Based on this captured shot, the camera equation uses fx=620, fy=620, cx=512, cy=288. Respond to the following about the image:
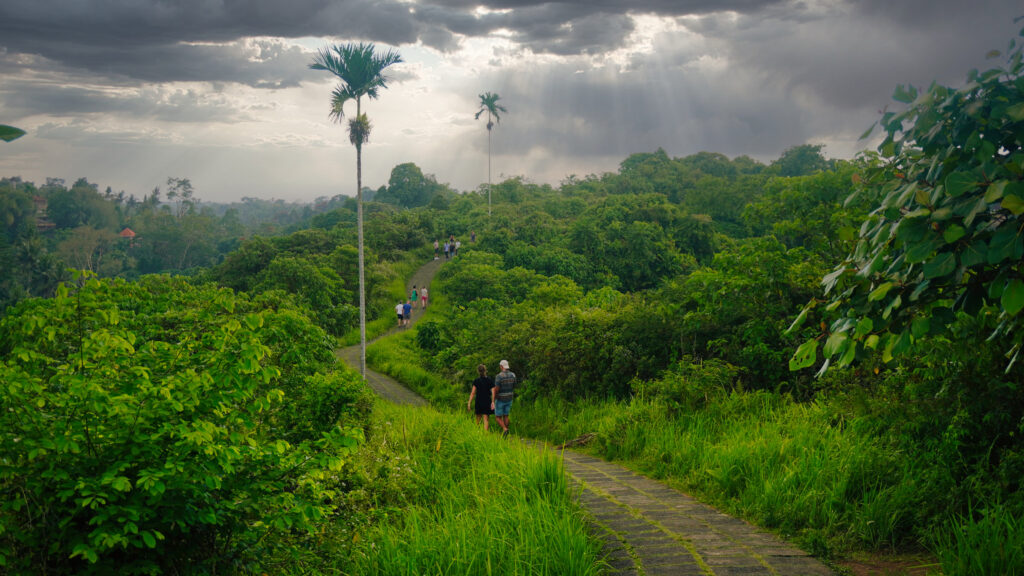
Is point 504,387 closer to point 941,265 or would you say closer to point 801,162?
point 941,265

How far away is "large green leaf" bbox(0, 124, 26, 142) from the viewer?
4.19 ft

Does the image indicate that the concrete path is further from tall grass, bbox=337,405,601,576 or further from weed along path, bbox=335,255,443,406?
weed along path, bbox=335,255,443,406

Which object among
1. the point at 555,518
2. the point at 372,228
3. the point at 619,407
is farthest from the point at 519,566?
the point at 372,228

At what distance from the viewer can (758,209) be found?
2255 centimetres

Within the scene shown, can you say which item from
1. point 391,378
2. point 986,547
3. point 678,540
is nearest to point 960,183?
point 986,547

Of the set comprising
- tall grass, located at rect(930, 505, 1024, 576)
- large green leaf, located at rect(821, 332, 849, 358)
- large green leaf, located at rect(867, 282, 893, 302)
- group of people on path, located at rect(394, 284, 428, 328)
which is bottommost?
group of people on path, located at rect(394, 284, 428, 328)

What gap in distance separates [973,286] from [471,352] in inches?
576

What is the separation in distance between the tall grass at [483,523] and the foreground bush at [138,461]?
60cm

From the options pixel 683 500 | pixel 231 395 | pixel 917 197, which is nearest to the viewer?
pixel 917 197

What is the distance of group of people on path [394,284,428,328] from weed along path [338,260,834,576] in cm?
2161

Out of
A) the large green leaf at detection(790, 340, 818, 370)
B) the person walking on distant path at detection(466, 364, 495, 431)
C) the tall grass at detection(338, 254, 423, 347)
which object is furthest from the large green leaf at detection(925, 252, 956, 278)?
the tall grass at detection(338, 254, 423, 347)

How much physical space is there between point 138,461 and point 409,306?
953 inches

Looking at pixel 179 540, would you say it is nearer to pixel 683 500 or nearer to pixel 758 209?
pixel 683 500

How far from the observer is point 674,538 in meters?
→ 4.08
